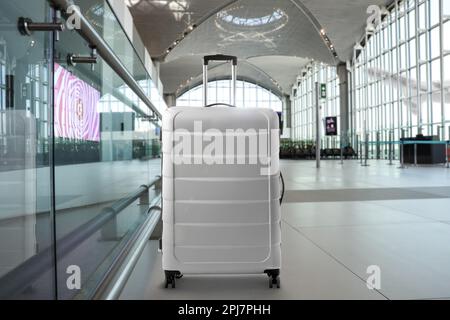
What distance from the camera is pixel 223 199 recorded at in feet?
6.53

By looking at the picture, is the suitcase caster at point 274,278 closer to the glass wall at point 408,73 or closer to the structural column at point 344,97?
the glass wall at point 408,73

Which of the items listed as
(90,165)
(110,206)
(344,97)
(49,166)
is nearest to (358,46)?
(344,97)

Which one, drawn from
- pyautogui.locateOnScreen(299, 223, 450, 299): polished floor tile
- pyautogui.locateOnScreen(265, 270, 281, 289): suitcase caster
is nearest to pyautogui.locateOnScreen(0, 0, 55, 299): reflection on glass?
pyautogui.locateOnScreen(265, 270, 281, 289): suitcase caster

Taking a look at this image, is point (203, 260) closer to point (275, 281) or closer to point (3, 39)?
point (275, 281)

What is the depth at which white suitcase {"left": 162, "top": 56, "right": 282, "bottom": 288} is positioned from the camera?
1972 millimetres

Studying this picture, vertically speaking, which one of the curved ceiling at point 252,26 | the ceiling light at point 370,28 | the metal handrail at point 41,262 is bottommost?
the metal handrail at point 41,262

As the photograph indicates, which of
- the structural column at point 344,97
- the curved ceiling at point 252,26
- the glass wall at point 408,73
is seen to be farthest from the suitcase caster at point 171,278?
the structural column at point 344,97

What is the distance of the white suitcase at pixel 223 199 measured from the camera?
6.47 feet

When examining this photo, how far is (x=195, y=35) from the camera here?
32.1m

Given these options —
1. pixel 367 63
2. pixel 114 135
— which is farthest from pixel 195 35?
pixel 114 135

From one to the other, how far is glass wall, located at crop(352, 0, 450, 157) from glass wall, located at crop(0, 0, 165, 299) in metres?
16.8

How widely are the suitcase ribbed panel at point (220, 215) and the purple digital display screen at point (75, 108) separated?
0.44m

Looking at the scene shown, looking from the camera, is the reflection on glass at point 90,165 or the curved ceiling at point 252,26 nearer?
the reflection on glass at point 90,165
